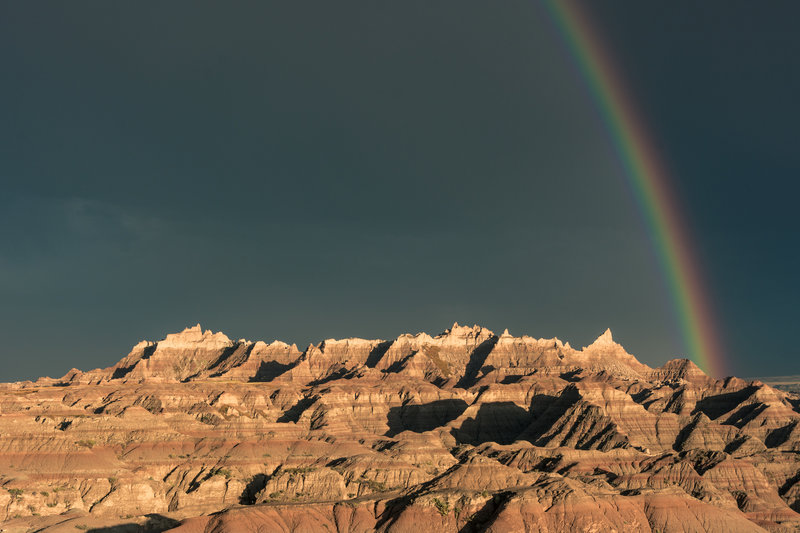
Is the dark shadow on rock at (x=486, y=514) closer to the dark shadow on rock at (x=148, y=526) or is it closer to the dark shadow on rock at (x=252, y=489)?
the dark shadow on rock at (x=148, y=526)

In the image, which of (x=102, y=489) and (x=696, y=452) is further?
(x=696, y=452)

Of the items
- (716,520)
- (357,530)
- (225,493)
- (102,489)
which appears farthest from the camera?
(225,493)

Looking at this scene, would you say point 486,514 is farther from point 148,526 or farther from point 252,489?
point 252,489

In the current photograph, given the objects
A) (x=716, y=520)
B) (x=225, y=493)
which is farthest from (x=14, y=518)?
(x=716, y=520)

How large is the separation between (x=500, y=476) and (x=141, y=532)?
6883cm

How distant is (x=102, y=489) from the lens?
155 m

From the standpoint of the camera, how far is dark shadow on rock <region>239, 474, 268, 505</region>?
16625 centimetres

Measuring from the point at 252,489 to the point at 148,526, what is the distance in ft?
157

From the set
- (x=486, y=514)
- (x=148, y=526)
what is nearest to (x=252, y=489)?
(x=148, y=526)

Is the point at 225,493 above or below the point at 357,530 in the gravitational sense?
above

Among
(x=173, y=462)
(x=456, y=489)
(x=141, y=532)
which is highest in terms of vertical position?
(x=173, y=462)

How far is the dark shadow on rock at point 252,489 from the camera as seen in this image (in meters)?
166

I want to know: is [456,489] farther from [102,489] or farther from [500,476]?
[102,489]

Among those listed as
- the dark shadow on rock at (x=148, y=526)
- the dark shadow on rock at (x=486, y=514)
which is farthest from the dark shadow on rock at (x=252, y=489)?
the dark shadow on rock at (x=486, y=514)
